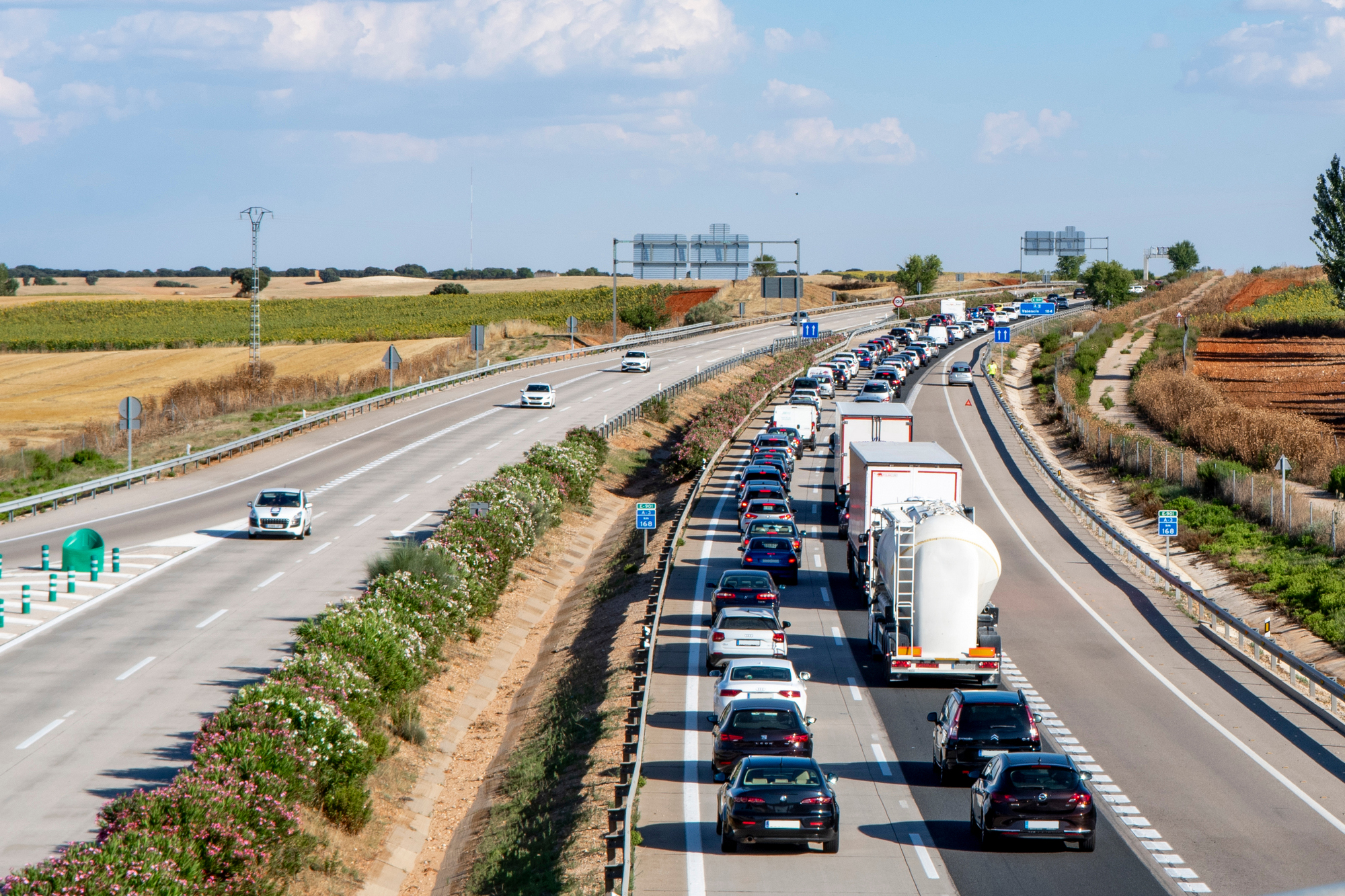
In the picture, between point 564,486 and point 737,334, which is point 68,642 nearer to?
point 564,486

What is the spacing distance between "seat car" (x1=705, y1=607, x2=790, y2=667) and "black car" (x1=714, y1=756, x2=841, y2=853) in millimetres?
9957

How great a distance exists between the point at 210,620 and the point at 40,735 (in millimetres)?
8532

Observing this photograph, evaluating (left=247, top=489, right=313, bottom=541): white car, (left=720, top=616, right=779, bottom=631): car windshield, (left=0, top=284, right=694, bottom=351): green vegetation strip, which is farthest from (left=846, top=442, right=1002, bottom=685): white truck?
(left=0, top=284, right=694, bottom=351): green vegetation strip

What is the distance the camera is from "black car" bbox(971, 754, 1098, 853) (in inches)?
683

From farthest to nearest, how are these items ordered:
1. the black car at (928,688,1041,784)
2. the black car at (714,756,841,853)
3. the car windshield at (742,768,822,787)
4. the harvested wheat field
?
1. the harvested wheat field
2. the black car at (928,688,1041,784)
3. the car windshield at (742,768,822,787)
4. the black car at (714,756,841,853)

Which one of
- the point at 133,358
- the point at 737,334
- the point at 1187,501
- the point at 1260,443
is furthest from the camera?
the point at 737,334

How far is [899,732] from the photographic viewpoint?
949 inches

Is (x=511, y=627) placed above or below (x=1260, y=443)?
below

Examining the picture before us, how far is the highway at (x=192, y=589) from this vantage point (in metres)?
22.0

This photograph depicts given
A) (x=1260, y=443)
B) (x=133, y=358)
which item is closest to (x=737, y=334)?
(x=133, y=358)

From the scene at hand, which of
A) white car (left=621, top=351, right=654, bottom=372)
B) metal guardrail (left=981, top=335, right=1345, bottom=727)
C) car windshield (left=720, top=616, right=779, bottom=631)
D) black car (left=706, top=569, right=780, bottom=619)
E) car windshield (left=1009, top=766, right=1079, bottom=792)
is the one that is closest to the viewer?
car windshield (left=1009, top=766, right=1079, bottom=792)

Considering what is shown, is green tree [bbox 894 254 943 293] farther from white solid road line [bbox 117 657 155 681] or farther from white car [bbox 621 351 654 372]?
white solid road line [bbox 117 657 155 681]

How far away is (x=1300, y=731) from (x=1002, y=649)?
23.6ft

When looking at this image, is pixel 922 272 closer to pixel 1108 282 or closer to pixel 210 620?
pixel 1108 282
